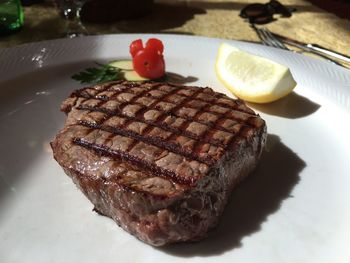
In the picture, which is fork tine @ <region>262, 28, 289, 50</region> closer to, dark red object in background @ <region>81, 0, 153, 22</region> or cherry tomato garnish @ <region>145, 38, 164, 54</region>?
cherry tomato garnish @ <region>145, 38, 164, 54</region>

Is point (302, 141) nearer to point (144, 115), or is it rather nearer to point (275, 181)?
point (275, 181)

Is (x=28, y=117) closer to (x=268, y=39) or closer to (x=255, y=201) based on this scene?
(x=255, y=201)

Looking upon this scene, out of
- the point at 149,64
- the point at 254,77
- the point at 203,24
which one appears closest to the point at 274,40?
the point at 203,24

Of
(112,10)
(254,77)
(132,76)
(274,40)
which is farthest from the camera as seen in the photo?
(112,10)

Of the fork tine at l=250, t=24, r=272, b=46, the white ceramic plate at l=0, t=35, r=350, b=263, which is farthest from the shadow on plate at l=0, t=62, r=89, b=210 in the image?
the fork tine at l=250, t=24, r=272, b=46

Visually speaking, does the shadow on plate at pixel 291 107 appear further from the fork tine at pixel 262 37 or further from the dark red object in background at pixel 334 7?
the dark red object in background at pixel 334 7

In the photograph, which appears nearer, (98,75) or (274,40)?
(98,75)
